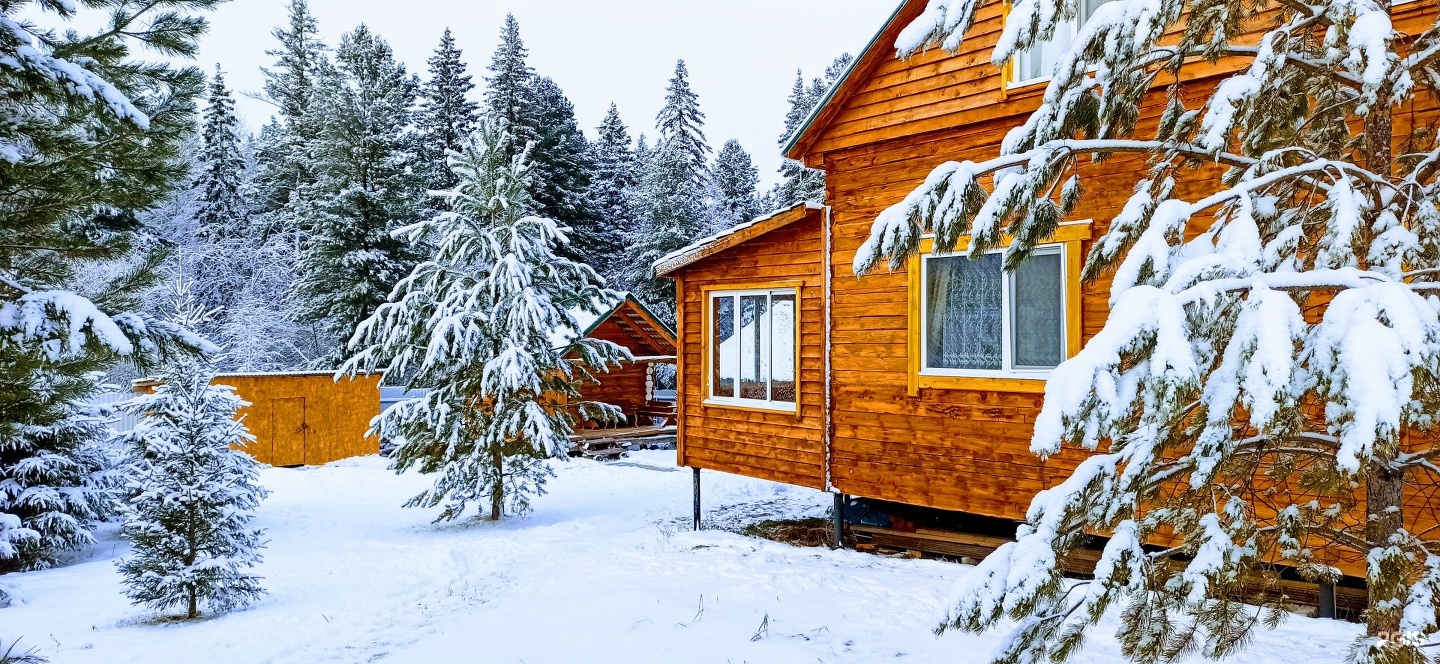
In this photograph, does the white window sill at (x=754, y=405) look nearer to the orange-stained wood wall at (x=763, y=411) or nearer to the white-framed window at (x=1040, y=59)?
the orange-stained wood wall at (x=763, y=411)

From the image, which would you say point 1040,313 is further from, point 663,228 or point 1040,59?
point 663,228

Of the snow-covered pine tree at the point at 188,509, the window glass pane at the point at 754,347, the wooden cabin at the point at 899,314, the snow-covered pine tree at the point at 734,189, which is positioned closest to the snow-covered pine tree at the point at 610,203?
the snow-covered pine tree at the point at 734,189

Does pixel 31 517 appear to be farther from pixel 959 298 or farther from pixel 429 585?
pixel 959 298

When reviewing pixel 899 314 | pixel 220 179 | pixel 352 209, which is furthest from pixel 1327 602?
pixel 220 179

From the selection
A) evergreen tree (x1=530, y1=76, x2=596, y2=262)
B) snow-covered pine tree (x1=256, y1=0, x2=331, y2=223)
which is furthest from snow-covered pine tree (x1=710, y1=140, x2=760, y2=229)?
snow-covered pine tree (x1=256, y1=0, x2=331, y2=223)

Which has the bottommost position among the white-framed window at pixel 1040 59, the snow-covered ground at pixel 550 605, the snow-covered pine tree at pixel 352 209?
the snow-covered ground at pixel 550 605

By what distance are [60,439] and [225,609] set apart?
19.0 ft

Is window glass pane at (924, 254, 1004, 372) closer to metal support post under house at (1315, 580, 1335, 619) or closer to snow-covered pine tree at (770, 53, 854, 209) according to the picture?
metal support post under house at (1315, 580, 1335, 619)

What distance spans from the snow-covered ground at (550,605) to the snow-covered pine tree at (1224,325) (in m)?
1.70

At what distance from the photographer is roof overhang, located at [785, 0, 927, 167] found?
8.82m

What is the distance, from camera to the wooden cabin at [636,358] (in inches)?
939

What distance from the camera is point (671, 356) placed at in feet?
77.9

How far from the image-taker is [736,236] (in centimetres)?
1045

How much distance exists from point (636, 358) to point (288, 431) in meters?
8.75
